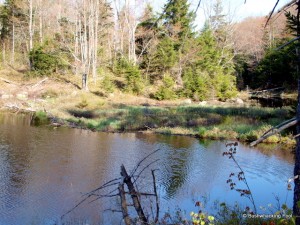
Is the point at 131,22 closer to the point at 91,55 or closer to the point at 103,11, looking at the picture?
the point at 103,11

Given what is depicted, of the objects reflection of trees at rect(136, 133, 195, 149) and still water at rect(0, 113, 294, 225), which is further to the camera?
reflection of trees at rect(136, 133, 195, 149)

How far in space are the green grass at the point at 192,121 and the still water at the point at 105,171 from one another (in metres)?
1.24

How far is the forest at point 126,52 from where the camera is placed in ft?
98.9

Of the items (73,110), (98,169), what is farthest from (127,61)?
(98,169)

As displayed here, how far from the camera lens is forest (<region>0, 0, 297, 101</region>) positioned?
30.2m

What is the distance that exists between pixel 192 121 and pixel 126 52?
21500 millimetres

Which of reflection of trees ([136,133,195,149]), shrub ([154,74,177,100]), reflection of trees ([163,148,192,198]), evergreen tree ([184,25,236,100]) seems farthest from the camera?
evergreen tree ([184,25,236,100])

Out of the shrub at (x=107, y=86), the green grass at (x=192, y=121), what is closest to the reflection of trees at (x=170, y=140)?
the green grass at (x=192, y=121)

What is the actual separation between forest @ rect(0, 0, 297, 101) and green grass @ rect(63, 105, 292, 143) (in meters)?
7.90

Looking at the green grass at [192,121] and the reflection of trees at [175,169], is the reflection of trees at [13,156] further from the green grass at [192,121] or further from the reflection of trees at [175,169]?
the reflection of trees at [175,169]

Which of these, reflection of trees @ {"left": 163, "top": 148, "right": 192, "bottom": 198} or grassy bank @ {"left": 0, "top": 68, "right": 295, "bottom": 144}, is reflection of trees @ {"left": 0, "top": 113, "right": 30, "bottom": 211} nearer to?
grassy bank @ {"left": 0, "top": 68, "right": 295, "bottom": 144}

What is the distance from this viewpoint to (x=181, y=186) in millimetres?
9180

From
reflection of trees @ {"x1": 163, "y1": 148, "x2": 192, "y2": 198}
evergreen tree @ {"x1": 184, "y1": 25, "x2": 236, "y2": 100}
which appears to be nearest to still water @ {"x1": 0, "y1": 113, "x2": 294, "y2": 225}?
reflection of trees @ {"x1": 163, "y1": 148, "x2": 192, "y2": 198}

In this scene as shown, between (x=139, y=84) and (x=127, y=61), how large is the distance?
3151mm
